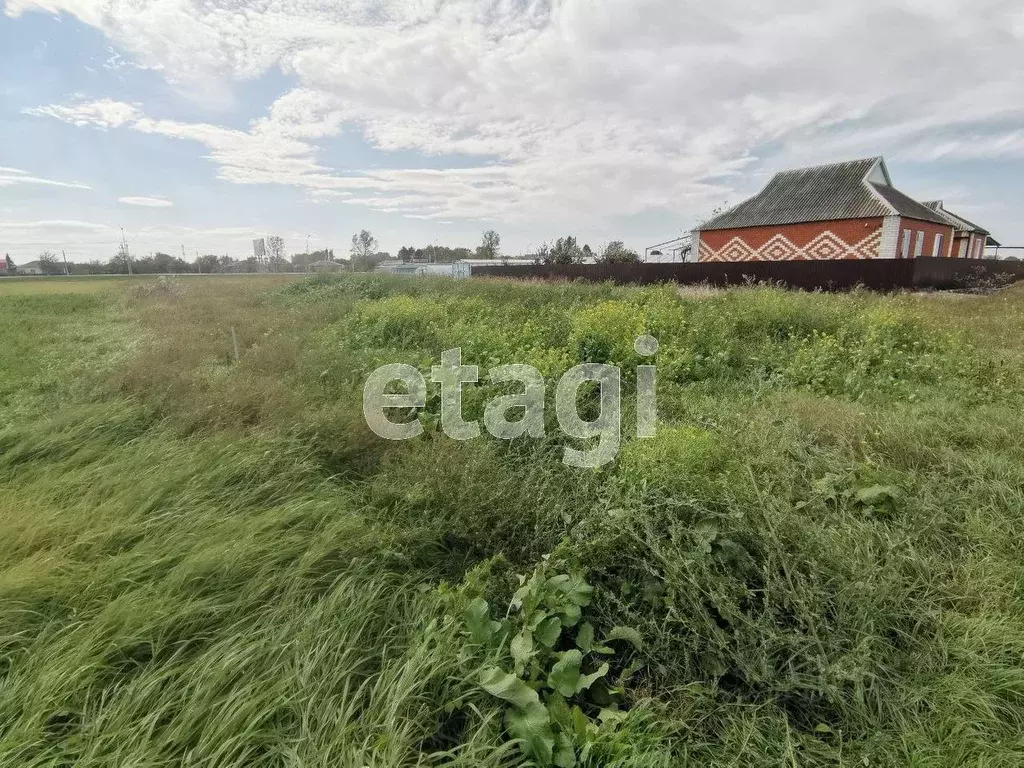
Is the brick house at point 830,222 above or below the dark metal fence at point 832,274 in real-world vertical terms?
above

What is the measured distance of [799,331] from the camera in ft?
21.8

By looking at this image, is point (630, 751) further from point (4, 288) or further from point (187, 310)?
point (4, 288)

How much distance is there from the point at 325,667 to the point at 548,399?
9.38 ft

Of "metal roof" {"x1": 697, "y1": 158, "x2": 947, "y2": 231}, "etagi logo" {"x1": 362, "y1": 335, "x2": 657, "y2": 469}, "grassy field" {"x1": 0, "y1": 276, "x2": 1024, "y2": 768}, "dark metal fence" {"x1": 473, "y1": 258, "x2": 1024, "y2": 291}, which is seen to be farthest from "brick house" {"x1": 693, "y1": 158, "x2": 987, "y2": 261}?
"etagi logo" {"x1": 362, "y1": 335, "x2": 657, "y2": 469}

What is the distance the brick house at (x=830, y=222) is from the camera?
61.3ft

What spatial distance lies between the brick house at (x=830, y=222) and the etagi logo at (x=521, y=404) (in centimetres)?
1927

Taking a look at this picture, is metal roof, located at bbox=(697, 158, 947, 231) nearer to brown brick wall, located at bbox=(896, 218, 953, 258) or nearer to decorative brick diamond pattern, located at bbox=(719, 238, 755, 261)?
brown brick wall, located at bbox=(896, 218, 953, 258)

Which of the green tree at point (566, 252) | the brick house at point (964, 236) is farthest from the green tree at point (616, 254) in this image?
the brick house at point (964, 236)

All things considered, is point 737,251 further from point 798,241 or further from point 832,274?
point 832,274

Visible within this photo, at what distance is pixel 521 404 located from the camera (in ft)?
13.6

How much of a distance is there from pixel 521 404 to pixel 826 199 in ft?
73.7

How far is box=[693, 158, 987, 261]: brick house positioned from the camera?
1869 cm

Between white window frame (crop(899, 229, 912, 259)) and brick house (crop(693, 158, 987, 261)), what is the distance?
39 millimetres

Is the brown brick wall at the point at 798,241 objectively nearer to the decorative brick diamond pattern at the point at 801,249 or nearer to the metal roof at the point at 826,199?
the decorative brick diamond pattern at the point at 801,249
